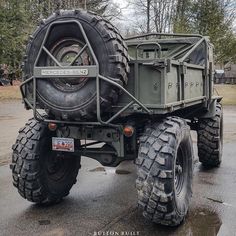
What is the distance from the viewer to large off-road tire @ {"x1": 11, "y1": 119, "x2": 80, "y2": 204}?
4770 mm

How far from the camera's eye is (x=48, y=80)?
14.3ft

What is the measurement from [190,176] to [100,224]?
3.92ft

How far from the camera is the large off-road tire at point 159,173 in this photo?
3.99 metres

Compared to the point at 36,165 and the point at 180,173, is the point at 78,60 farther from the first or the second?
the point at 180,173

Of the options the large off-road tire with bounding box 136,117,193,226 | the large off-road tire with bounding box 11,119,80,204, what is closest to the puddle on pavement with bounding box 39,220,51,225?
Result: the large off-road tire with bounding box 11,119,80,204

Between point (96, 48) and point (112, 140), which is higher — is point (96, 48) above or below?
above

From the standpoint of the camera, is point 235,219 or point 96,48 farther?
point 235,219

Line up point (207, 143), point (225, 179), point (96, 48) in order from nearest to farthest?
1. point (96, 48)
2. point (225, 179)
3. point (207, 143)

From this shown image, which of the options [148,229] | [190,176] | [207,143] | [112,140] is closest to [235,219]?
[190,176]

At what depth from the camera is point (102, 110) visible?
164 inches

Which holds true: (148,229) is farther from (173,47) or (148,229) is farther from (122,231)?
(173,47)

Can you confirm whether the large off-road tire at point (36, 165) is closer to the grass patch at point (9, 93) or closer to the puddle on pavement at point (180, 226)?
the puddle on pavement at point (180, 226)

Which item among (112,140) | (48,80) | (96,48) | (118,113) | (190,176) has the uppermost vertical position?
(96,48)

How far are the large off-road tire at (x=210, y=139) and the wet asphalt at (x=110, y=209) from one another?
8.6 inches
